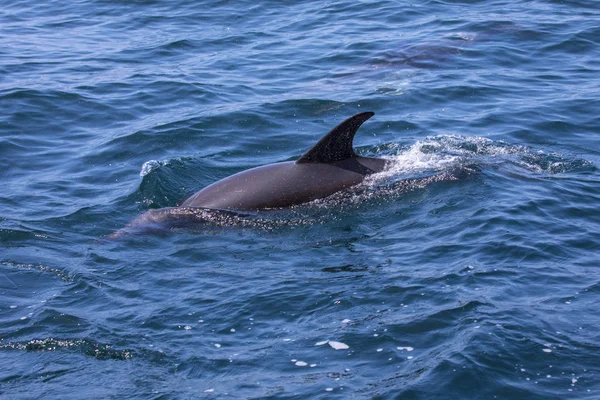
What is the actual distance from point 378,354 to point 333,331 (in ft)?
1.99

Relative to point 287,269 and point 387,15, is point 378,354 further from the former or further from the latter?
point 387,15

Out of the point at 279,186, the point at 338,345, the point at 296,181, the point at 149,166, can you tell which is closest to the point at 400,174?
the point at 296,181

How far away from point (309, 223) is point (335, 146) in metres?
1.21

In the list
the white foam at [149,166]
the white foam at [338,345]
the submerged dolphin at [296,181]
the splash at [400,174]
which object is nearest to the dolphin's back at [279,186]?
the submerged dolphin at [296,181]

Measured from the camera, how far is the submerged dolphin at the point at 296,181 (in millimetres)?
11766

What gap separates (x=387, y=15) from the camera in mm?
24156

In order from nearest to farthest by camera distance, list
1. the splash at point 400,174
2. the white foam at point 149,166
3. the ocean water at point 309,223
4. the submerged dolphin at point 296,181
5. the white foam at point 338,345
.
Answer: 1. the ocean water at point 309,223
2. the white foam at point 338,345
3. the splash at point 400,174
4. the submerged dolphin at point 296,181
5. the white foam at point 149,166

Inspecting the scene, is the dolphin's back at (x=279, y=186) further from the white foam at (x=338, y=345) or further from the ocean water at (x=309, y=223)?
the white foam at (x=338, y=345)

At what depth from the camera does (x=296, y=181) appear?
11906 mm

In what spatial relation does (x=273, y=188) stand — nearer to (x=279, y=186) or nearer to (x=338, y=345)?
(x=279, y=186)

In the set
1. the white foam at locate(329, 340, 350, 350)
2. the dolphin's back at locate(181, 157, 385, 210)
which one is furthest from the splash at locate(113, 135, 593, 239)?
the white foam at locate(329, 340, 350, 350)

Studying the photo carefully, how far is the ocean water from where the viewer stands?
8.11m

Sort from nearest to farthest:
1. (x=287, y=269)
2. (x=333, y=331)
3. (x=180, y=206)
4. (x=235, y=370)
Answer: (x=235, y=370)
(x=333, y=331)
(x=287, y=269)
(x=180, y=206)

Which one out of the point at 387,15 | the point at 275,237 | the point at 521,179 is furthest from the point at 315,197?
the point at 387,15
